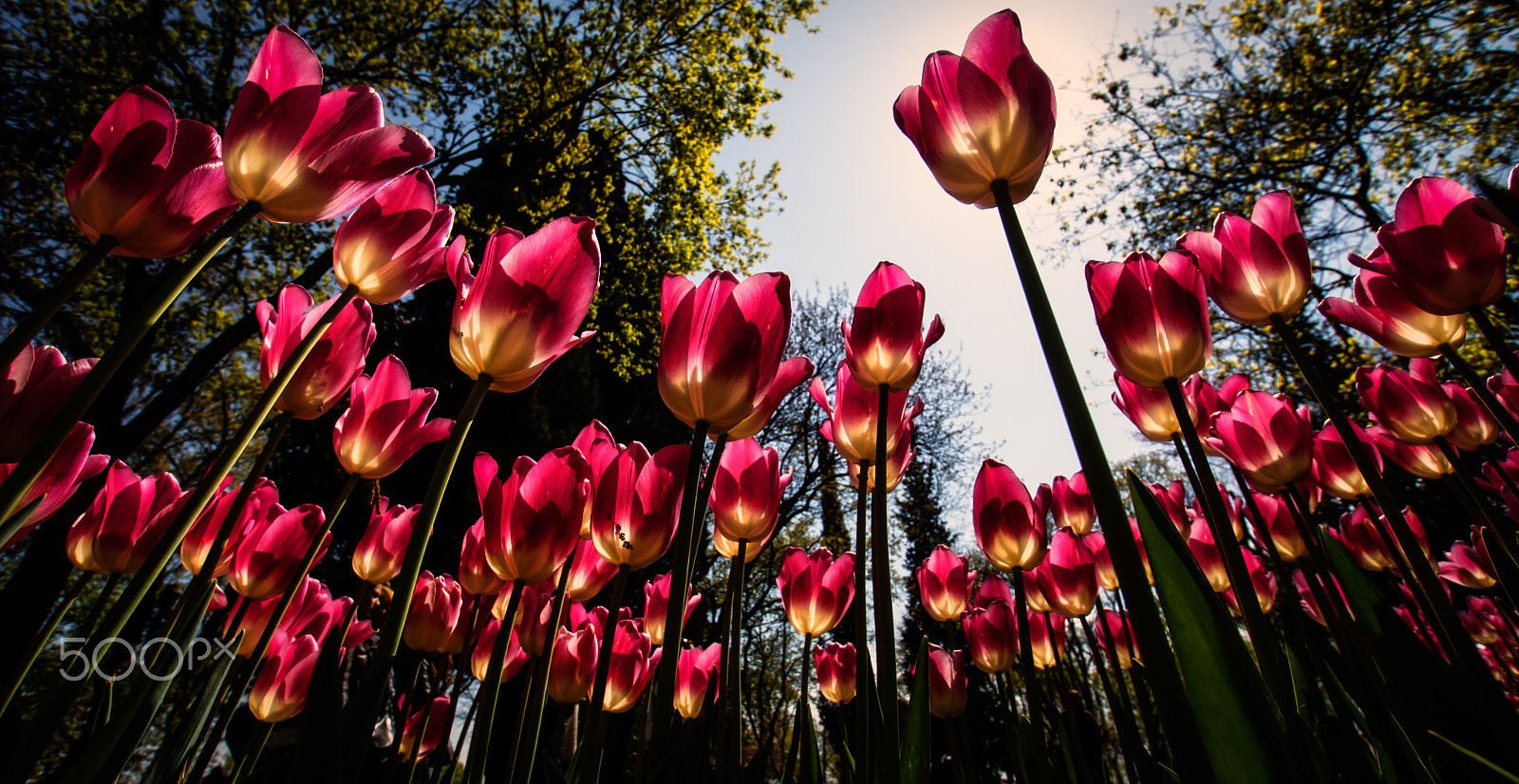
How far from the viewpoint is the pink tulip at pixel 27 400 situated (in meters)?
0.78

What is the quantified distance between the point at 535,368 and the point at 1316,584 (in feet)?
4.70

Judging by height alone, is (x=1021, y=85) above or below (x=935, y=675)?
above

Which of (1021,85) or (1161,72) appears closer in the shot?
(1021,85)

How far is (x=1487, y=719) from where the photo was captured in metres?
0.72

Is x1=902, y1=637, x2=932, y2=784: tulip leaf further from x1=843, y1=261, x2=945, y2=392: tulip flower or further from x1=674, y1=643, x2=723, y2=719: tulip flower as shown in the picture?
x1=674, y1=643, x2=723, y2=719: tulip flower

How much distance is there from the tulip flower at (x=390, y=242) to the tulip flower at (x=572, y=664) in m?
1.02

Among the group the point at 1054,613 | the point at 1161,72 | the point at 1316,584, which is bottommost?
the point at 1316,584

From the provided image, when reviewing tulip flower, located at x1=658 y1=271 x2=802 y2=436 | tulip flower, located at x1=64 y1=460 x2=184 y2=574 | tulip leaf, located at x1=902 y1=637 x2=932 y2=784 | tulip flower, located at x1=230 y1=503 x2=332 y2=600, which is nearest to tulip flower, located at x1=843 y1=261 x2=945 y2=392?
tulip flower, located at x1=658 y1=271 x2=802 y2=436

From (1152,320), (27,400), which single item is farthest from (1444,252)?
(27,400)

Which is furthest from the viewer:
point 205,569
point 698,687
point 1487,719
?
point 698,687

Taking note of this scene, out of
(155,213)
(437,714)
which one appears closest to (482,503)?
(155,213)

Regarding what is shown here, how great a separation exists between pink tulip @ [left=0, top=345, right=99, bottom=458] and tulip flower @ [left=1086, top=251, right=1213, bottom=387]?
1.34 meters

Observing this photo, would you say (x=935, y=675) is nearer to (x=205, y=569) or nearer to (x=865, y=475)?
(x=865, y=475)

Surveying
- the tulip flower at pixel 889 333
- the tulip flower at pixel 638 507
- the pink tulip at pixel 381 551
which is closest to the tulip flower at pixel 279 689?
the pink tulip at pixel 381 551
